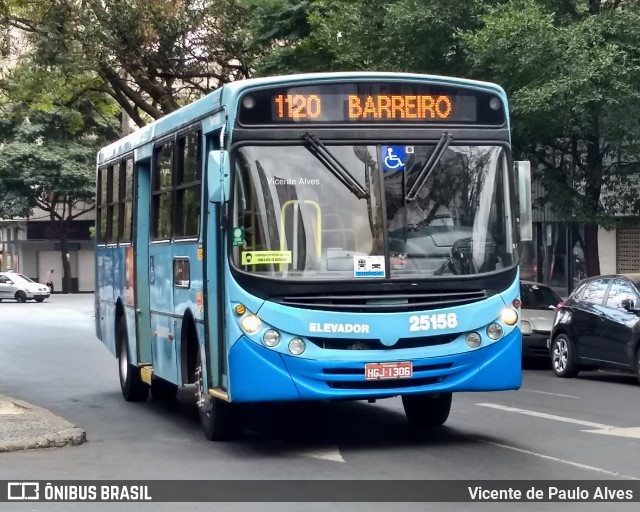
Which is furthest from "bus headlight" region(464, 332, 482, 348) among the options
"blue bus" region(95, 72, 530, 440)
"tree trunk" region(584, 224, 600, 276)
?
"tree trunk" region(584, 224, 600, 276)

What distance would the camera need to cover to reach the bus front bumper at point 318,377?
1009cm

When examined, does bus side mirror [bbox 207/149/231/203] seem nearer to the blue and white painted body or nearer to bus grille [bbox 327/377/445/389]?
the blue and white painted body

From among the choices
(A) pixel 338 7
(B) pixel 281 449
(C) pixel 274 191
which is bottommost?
(B) pixel 281 449

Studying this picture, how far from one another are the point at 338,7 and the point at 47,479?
16.0 meters

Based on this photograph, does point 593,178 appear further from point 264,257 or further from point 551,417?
point 264,257

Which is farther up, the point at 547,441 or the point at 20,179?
the point at 20,179

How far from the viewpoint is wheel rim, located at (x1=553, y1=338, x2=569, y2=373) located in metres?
19.2

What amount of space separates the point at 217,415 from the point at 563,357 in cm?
927

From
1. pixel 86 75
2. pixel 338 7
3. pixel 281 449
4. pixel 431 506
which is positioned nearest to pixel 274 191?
pixel 281 449

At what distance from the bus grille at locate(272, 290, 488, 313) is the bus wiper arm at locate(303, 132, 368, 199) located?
0.85 meters

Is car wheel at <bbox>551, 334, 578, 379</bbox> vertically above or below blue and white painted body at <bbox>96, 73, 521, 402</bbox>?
below

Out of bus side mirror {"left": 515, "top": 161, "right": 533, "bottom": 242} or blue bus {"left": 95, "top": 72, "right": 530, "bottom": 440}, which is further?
bus side mirror {"left": 515, "top": 161, "right": 533, "bottom": 242}

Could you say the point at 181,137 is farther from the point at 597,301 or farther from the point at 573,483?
the point at 597,301

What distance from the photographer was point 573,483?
888 cm
